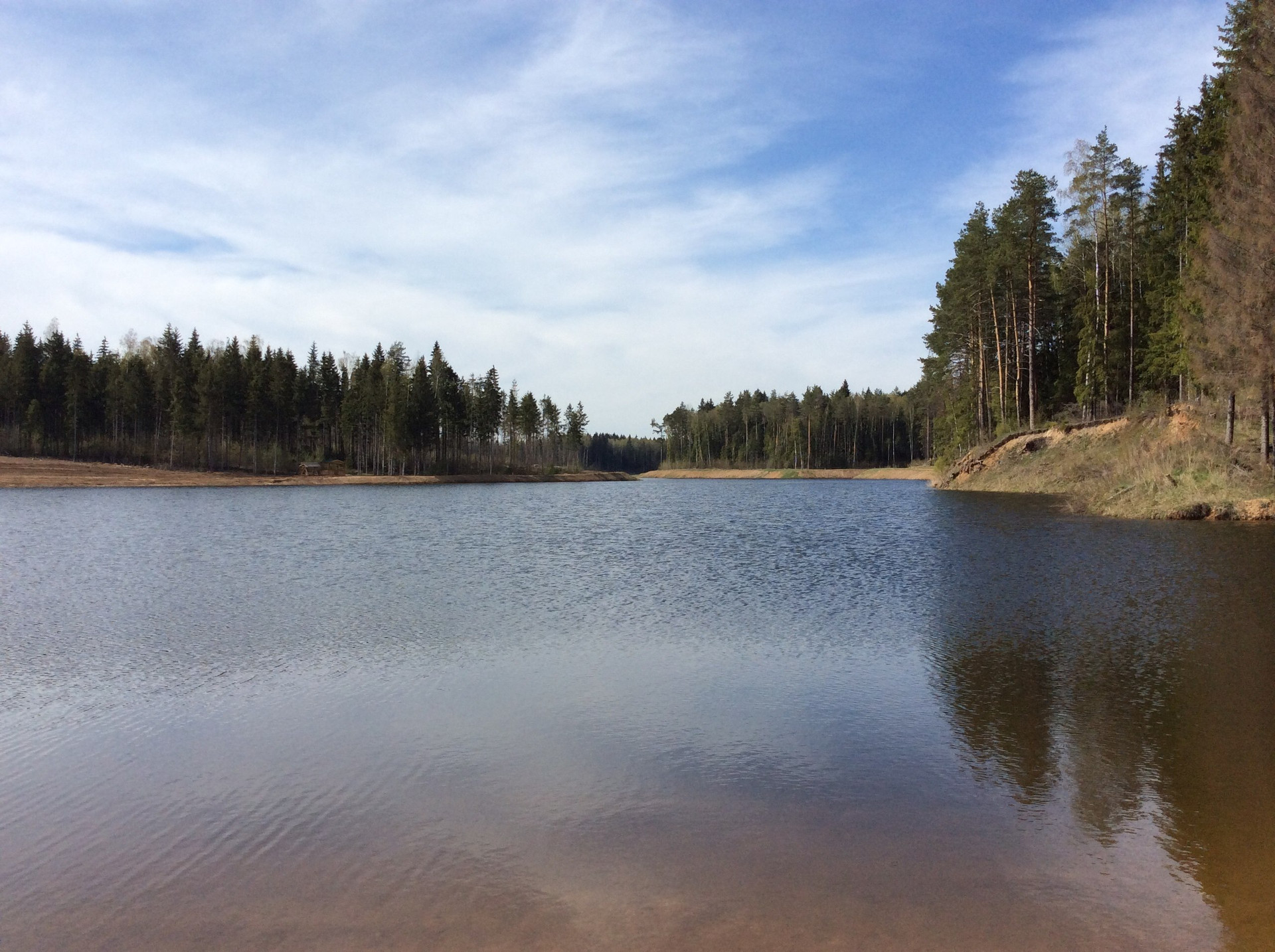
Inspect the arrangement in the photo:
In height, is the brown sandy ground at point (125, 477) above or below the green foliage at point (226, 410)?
Answer: below

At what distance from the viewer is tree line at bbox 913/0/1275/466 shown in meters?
27.6

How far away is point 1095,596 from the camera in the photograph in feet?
52.3

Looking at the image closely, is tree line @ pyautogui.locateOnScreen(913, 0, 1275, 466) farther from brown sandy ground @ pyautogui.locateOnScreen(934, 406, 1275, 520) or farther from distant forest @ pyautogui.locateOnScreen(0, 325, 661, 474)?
distant forest @ pyautogui.locateOnScreen(0, 325, 661, 474)

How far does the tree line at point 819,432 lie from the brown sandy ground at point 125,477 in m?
66.8

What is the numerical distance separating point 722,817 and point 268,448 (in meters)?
93.5

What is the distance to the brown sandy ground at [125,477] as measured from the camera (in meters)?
70.1

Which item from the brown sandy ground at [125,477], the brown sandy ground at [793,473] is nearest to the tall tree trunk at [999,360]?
the brown sandy ground at [793,473]

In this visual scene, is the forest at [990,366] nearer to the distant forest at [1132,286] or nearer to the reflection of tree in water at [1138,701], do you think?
the distant forest at [1132,286]

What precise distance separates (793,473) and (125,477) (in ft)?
286

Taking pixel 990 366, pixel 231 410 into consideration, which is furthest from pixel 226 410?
pixel 990 366

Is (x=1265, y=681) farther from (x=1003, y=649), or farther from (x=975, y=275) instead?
(x=975, y=275)

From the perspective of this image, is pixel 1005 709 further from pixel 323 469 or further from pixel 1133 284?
pixel 323 469

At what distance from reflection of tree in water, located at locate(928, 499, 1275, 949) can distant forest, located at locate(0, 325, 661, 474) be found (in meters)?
80.4

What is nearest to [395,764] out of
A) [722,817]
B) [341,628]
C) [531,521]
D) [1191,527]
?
[722,817]
